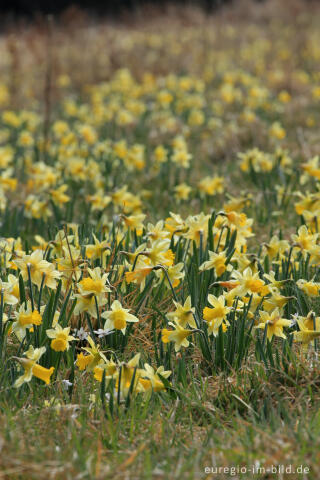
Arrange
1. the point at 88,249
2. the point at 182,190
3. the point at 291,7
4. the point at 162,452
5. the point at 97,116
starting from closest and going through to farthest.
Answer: the point at 162,452 < the point at 88,249 < the point at 182,190 < the point at 97,116 < the point at 291,7

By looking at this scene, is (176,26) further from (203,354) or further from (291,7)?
(203,354)

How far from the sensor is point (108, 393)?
197cm

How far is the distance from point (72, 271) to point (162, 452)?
91 cm

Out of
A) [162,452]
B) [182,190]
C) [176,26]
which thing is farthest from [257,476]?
[176,26]

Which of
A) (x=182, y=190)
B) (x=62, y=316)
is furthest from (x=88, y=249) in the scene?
(x=182, y=190)

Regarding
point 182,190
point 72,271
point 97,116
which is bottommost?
point 72,271

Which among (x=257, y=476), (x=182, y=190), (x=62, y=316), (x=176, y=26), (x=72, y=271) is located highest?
(x=176, y=26)

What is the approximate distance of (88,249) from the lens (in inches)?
101

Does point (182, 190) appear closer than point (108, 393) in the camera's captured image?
No

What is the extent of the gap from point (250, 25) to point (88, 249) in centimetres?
1246

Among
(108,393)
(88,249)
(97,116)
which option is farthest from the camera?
(97,116)

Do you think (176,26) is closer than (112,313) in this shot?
No

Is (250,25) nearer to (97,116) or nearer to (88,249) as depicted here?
(97,116)

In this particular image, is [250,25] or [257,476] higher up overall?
[250,25]
